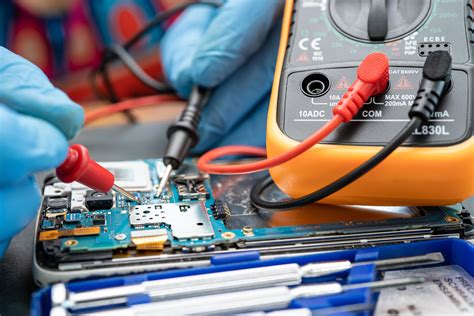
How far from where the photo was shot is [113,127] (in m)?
1.00

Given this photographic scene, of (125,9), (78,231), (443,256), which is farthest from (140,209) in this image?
(125,9)

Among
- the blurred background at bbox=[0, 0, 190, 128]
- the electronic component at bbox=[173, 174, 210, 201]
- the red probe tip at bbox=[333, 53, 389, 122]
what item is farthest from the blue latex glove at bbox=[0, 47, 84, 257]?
the blurred background at bbox=[0, 0, 190, 128]

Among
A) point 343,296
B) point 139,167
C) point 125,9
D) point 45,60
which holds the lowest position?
point 343,296

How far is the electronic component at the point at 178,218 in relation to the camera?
0.57 meters

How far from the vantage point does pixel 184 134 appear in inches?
29.7

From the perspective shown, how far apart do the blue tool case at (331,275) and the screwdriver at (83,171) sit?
0.10m

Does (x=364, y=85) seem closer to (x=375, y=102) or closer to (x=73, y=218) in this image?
(x=375, y=102)

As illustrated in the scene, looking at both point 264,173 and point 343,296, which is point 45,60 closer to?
point 264,173

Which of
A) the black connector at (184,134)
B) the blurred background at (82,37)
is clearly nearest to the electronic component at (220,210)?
the black connector at (184,134)

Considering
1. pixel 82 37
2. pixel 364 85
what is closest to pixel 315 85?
pixel 364 85

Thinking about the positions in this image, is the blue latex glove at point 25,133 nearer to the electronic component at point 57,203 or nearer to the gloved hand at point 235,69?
the electronic component at point 57,203

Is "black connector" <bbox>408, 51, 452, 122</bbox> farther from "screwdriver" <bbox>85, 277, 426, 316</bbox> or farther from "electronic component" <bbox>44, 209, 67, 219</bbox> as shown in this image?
"electronic component" <bbox>44, 209, 67, 219</bbox>

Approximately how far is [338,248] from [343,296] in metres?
0.08

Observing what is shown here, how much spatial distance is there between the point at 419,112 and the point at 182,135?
1.03 ft
